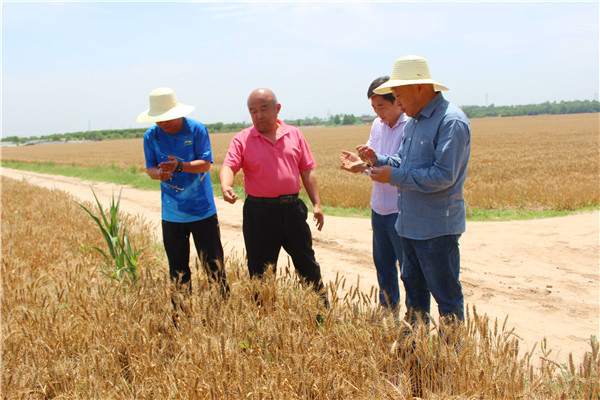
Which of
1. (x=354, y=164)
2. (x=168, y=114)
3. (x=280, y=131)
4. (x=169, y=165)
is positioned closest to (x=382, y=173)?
(x=354, y=164)

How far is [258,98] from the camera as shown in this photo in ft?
11.8

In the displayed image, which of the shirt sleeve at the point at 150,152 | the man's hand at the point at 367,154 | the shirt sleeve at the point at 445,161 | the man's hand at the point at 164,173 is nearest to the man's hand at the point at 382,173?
the shirt sleeve at the point at 445,161

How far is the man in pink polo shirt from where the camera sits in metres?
3.64

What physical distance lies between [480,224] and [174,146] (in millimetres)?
6549

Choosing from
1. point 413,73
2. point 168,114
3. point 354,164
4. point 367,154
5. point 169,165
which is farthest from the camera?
point 168,114

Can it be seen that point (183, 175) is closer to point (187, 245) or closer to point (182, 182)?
point (182, 182)

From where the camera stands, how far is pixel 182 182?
3.90m

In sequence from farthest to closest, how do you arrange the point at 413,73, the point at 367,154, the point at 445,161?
the point at 367,154
the point at 413,73
the point at 445,161

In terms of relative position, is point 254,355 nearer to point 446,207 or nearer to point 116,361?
point 116,361

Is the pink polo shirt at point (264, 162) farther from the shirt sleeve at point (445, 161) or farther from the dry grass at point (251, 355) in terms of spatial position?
the shirt sleeve at point (445, 161)

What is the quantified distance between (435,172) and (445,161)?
0.09 meters

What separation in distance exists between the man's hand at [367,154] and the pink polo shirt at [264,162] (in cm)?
58

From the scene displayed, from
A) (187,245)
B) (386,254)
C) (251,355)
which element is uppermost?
(187,245)

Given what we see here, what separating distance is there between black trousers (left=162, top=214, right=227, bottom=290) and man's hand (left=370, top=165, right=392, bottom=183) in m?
1.62
